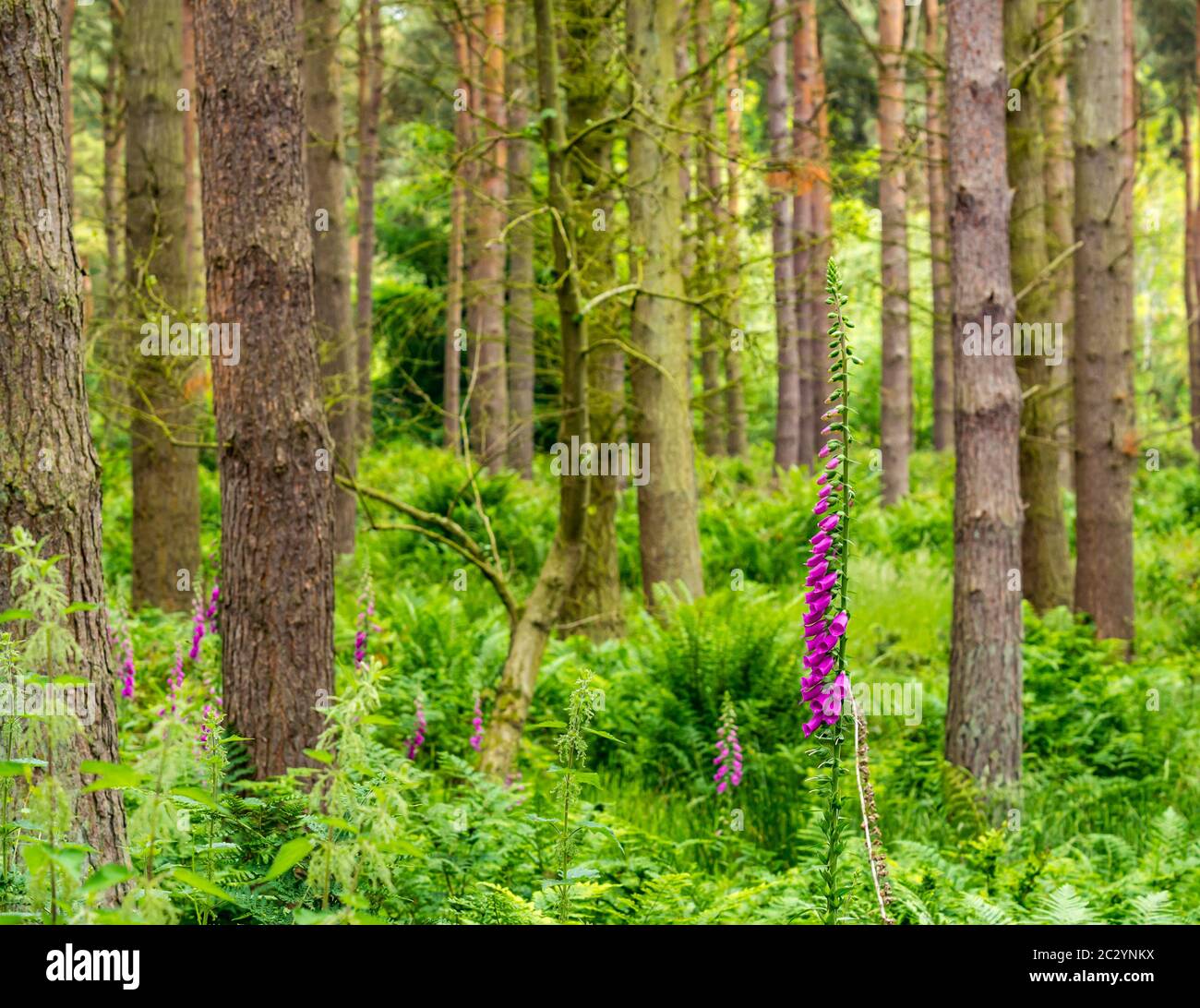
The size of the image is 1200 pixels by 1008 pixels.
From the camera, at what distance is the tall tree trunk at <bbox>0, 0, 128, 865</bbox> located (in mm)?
3766

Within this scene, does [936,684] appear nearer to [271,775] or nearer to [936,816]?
[936,816]

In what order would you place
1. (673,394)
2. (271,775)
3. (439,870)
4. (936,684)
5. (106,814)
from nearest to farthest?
1. (106,814)
2. (439,870)
3. (271,775)
4. (936,684)
5. (673,394)

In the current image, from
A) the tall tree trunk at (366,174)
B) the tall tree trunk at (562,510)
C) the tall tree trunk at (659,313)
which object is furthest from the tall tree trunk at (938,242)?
the tall tree trunk at (562,510)

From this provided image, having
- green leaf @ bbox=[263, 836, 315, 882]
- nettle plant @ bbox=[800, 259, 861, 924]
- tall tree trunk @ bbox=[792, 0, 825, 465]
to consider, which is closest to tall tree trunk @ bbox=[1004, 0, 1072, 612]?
tall tree trunk @ bbox=[792, 0, 825, 465]

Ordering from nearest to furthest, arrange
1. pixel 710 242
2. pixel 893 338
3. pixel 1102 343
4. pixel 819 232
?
pixel 1102 343 < pixel 710 242 < pixel 893 338 < pixel 819 232

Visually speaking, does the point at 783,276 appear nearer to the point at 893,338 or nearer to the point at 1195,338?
the point at 893,338

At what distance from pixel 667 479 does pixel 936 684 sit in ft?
8.17

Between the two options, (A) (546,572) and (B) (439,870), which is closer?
(B) (439,870)

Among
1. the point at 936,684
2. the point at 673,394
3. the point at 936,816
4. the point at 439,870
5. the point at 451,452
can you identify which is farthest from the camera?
the point at 451,452

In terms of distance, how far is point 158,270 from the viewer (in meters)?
9.45

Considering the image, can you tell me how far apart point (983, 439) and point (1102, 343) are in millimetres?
4088

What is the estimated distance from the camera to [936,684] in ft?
28.0

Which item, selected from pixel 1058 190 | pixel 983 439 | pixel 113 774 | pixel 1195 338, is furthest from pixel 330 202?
pixel 1195 338
